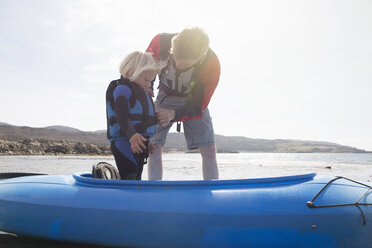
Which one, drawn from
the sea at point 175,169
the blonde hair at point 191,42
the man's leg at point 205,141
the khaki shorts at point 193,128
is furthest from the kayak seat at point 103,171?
the blonde hair at point 191,42

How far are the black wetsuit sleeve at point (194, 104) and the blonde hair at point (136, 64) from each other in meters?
0.50

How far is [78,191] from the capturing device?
2.19 m

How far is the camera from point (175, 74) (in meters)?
2.94

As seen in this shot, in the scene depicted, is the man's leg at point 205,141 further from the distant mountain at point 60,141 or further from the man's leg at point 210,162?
the distant mountain at point 60,141

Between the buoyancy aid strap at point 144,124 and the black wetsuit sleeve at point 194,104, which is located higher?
the black wetsuit sleeve at point 194,104

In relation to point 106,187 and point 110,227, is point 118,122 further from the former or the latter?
point 110,227

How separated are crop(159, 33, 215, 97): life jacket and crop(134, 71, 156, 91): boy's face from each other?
0.34 metres

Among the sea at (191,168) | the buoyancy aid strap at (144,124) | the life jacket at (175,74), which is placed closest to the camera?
the buoyancy aid strap at (144,124)

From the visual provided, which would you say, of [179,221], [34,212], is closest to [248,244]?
[179,221]

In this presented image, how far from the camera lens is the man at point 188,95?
2881mm

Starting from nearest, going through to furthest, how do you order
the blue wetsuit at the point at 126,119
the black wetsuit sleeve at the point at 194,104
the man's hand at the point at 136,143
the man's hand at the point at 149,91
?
the man's hand at the point at 136,143, the blue wetsuit at the point at 126,119, the man's hand at the point at 149,91, the black wetsuit sleeve at the point at 194,104

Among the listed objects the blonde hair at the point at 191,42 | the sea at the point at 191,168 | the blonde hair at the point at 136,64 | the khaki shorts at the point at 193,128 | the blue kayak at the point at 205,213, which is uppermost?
the blonde hair at the point at 191,42

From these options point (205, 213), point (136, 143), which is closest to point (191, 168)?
point (136, 143)

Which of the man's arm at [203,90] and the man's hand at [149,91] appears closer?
the man's hand at [149,91]
